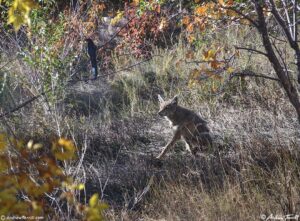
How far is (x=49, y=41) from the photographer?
637 cm

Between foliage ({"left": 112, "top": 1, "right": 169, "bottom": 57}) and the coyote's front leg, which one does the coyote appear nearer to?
the coyote's front leg

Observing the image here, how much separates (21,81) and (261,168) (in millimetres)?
3822

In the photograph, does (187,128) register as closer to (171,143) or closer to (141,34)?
(171,143)

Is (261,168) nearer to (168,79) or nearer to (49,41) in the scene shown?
(49,41)

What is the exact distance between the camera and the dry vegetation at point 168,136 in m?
4.45

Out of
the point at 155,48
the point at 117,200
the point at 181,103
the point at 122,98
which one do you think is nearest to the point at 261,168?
the point at 117,200

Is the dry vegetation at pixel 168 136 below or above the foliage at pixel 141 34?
below

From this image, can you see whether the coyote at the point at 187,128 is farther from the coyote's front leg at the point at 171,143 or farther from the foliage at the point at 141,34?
the foliage at the point at 141,34

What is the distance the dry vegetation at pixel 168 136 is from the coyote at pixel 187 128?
0.15m

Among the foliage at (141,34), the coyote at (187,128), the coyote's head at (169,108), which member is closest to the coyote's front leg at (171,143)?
the coyote at (187,128)

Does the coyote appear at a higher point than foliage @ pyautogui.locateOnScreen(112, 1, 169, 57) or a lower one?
lower

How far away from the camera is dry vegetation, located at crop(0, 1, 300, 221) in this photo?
4.45m

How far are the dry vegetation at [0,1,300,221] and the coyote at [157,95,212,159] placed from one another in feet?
0.49

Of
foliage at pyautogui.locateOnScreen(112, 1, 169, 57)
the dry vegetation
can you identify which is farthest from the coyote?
foliage at pyautogui.locateOnScreen(112, 1, 169, 57)
